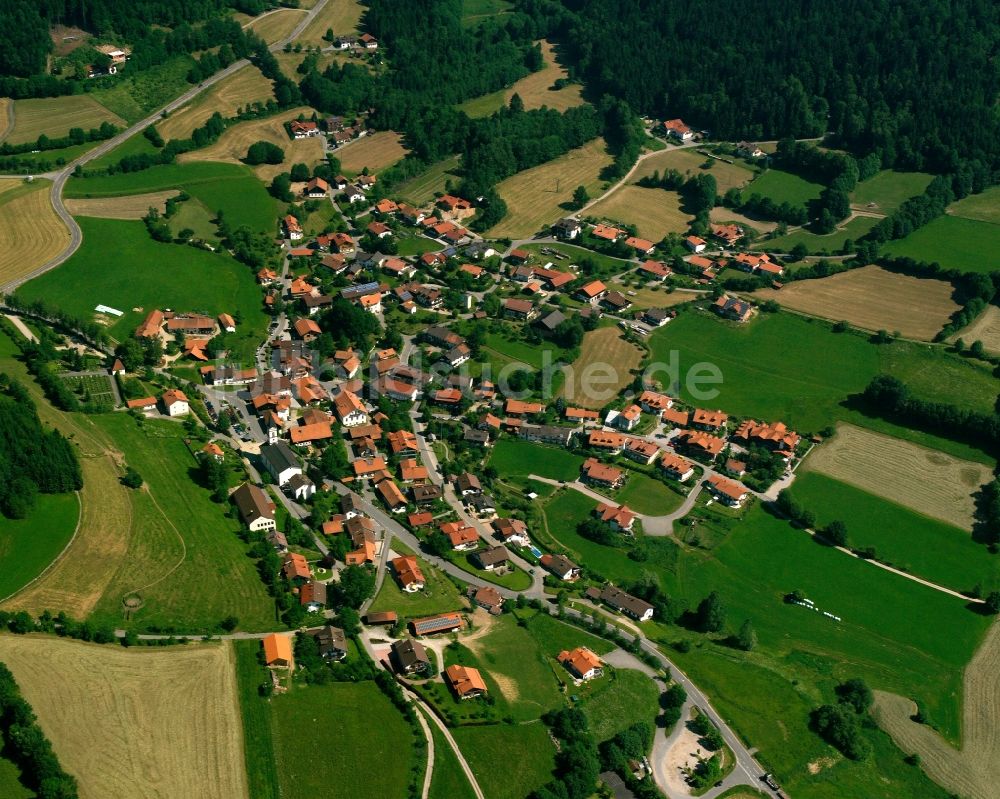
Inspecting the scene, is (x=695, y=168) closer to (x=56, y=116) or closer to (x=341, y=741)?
(x=56, y=116)

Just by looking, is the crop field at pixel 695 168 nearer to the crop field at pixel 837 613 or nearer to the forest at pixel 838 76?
the forest at pixel 838 76

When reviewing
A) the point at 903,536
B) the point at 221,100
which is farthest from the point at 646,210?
the point at 903,536

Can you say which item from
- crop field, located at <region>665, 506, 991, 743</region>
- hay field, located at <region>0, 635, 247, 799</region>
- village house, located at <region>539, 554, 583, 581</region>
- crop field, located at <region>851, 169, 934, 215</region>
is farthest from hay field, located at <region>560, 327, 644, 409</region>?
crop field, located at <region>851, 169, 934, 215</region>

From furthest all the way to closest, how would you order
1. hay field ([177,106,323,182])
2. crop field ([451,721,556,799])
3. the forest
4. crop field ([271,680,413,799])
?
the forest < hay field ([177,106,323,182]) < crop field ([451,721,556,799]) < crop field ([271,680,413,799])

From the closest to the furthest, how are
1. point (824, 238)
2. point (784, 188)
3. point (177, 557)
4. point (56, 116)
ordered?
1. point (177, 557)
2. point (824, 238)
3. point (56, 116)
4. point (784, 188)

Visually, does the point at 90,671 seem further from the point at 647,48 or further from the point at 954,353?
the point at 647,48

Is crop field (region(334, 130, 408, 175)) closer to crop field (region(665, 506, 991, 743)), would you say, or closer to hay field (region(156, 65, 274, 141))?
hay field (region(156, 65, 274, 141))

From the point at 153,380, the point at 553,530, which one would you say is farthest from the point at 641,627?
the point at 153,380
